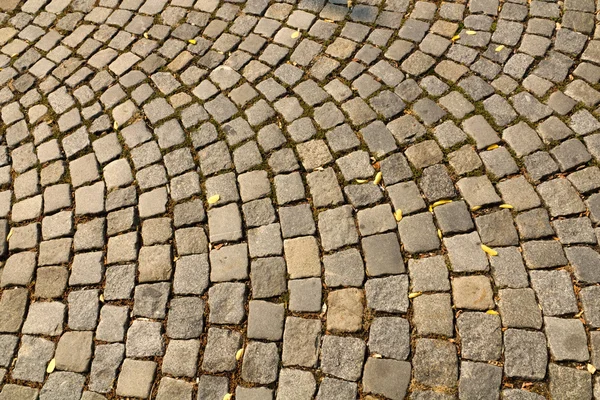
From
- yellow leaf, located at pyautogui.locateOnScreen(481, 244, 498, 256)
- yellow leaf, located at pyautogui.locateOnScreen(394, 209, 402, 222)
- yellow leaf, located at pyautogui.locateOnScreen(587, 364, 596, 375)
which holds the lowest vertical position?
yellow leaf, located at pyautogui.locateOnScreen(587, 364, 596, 375)

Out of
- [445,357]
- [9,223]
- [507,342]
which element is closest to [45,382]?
[9,223]

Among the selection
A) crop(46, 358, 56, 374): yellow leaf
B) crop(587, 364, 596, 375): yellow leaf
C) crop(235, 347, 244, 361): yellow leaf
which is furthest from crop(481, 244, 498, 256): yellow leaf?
crop(46, 358, 56, 374): yellow leaf

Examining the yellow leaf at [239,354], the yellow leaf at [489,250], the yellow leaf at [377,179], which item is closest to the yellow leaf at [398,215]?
the yellow leaf at [377,179]

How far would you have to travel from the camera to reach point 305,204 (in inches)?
146

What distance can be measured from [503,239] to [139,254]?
2.20 m

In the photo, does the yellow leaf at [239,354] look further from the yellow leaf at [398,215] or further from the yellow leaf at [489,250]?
the yellow leaf at [489,250]

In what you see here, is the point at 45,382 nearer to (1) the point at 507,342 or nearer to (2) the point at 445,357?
(2) the point at 445,357

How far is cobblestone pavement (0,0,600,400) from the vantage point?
3111 millimetres

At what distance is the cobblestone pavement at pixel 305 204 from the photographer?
3.11m

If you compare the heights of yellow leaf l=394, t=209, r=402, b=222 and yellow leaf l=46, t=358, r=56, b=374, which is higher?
yellow leaf l=394, t=209, r=402, b=222

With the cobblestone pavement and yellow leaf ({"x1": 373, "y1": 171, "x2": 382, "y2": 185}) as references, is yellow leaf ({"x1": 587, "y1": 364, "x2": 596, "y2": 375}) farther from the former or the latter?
yellow leaf ({"x1": 373, "y1": 171, "x2": 382, "y2": 185})

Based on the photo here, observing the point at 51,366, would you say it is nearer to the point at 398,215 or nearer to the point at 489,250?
the point at 398,215

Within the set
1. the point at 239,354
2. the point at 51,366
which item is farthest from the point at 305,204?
the point at 51,366

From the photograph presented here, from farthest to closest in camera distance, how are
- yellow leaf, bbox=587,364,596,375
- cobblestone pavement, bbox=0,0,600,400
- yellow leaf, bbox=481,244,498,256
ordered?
yellow leaf, bbox=481,244,498,256, cobblestone pavement, bbox=0,0,600,400, yellow leaf, bbox=587,364,596,375
